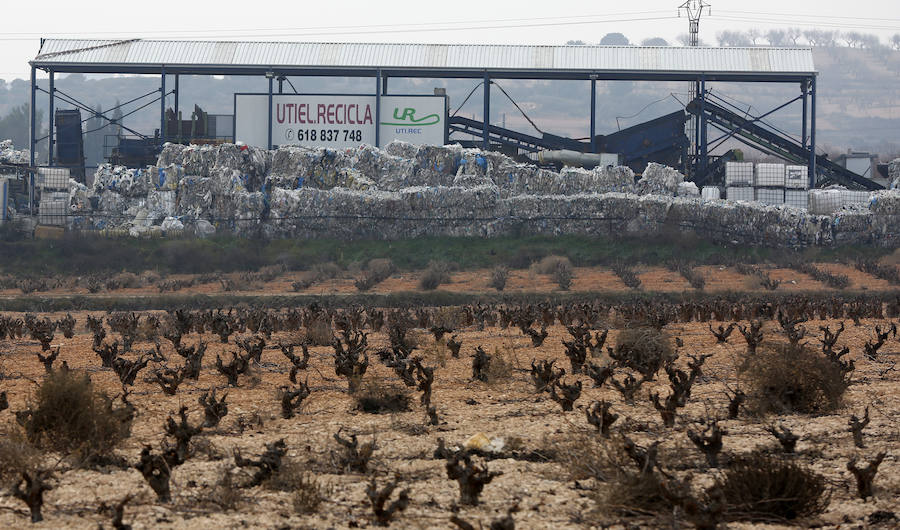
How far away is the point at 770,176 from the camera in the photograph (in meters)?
50.7

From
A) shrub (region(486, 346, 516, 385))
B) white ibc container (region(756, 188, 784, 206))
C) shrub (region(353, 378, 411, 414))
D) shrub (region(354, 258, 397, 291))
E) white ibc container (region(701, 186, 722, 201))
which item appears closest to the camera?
shrub (region(353, 378, 411, 414))

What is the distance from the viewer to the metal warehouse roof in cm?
5272

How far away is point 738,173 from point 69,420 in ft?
148

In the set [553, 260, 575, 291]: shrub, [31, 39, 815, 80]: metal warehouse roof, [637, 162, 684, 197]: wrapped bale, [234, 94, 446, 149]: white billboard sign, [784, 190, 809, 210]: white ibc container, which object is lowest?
[553, 260, 575, 291]: shrub

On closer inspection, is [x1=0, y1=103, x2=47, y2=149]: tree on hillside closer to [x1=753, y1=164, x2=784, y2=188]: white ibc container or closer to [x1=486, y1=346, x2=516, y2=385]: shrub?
[x1=753, y1=164, x2=784, y2=188]: white ibc container

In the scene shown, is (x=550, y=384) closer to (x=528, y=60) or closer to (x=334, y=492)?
(x=334, y=492)

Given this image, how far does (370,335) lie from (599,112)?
17902cm

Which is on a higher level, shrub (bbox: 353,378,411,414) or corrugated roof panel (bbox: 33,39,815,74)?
corrugated roof panel (bbox: 33,39,815,74)

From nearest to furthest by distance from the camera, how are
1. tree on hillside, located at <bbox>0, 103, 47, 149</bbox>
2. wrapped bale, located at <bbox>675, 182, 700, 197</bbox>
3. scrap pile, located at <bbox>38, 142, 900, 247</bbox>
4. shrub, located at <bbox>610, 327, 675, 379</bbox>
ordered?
1. shrub, located at <bbox>610, 327, 675, 379</bbox>
2. scrap pile, located at <bbox>38, 142, 900, 247</bbox>
3. wrapped bale, located at <bbox>675, 182, 700, 197</bbox>
4. tree on hillside, located at <bbox>0, 103, 47, 149</bbox>

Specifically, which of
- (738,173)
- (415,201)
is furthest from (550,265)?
(738,173)

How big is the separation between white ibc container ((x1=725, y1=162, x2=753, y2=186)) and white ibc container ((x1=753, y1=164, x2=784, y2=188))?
0.50 m

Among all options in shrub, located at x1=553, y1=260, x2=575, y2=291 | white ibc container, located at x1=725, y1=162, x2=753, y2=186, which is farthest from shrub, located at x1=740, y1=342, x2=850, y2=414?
white ibc container, located at x1=725, y1=162, x2=753, y2=186

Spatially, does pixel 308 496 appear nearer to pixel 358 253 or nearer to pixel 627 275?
pixel 627 275

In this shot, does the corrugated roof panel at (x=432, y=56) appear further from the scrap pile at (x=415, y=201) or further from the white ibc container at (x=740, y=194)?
the white ibc container at (x=740, y=194)
